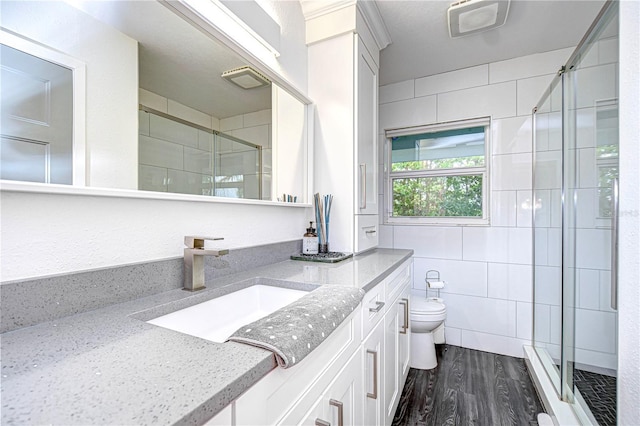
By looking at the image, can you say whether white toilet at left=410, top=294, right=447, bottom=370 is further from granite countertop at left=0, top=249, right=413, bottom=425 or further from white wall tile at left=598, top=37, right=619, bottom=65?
granite countertop at left=0, top=249, right=413, bottom=425

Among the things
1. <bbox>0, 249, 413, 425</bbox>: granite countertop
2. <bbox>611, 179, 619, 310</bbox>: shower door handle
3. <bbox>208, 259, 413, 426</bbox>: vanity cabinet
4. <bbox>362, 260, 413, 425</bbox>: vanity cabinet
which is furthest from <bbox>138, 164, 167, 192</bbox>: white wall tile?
<bbox>611, 179, 619, 310</bbox>: shower door handle

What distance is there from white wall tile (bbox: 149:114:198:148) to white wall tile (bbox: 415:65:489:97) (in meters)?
2.21

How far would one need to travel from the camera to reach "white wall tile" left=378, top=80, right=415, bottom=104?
2646 millimetres

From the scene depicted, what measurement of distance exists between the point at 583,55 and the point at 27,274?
2.41m

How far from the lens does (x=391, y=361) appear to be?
4.73 feet

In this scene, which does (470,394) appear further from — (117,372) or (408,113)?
Result: (408,113)

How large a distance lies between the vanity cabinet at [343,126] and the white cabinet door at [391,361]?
45cm

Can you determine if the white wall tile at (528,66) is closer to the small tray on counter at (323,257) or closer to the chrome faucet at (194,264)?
the small tray on counter at (323,257)

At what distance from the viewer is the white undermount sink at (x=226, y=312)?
839mm

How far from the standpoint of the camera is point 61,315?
0.69 meters

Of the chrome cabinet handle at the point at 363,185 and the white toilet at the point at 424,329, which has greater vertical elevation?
the chrome cabinet handle at the point at 363,185

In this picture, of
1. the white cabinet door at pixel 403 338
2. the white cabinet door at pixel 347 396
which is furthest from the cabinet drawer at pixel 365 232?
the white cabinet door at pixel 347 396

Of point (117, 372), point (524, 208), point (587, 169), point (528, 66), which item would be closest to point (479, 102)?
point (528, 66)

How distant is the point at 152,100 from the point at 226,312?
0.72 meters
